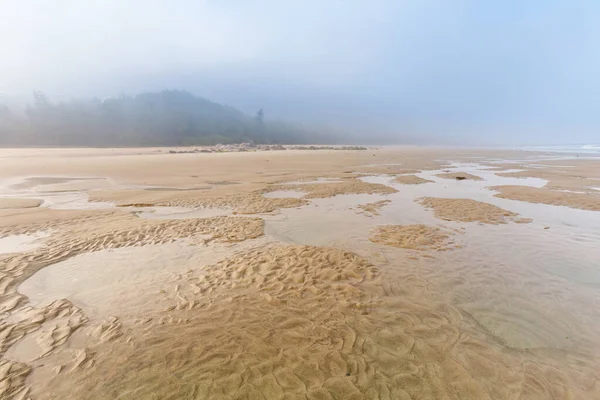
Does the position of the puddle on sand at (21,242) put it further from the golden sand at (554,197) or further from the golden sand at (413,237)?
the golden sand at (554,197)

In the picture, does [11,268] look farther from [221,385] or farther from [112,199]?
[112,199]

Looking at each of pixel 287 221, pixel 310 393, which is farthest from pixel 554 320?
pixel 287 221

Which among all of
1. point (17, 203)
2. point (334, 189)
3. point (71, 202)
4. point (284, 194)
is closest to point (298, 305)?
point (284, 194)

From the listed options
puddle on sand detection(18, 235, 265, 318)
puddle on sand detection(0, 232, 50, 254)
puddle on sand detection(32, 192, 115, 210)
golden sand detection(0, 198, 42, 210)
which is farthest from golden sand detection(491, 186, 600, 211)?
golden sand detection(0, 198, 42, 210)

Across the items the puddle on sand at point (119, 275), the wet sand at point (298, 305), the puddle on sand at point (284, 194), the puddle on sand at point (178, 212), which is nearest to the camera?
the wet sand at point (298, 305)

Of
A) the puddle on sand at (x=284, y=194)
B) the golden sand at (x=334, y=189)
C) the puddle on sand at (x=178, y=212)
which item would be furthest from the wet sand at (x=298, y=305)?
the golden sand at (x=334, y=189)

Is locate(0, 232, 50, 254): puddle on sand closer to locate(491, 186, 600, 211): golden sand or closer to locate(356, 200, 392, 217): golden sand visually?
locate(356, 200, 392, 217): golden sand
